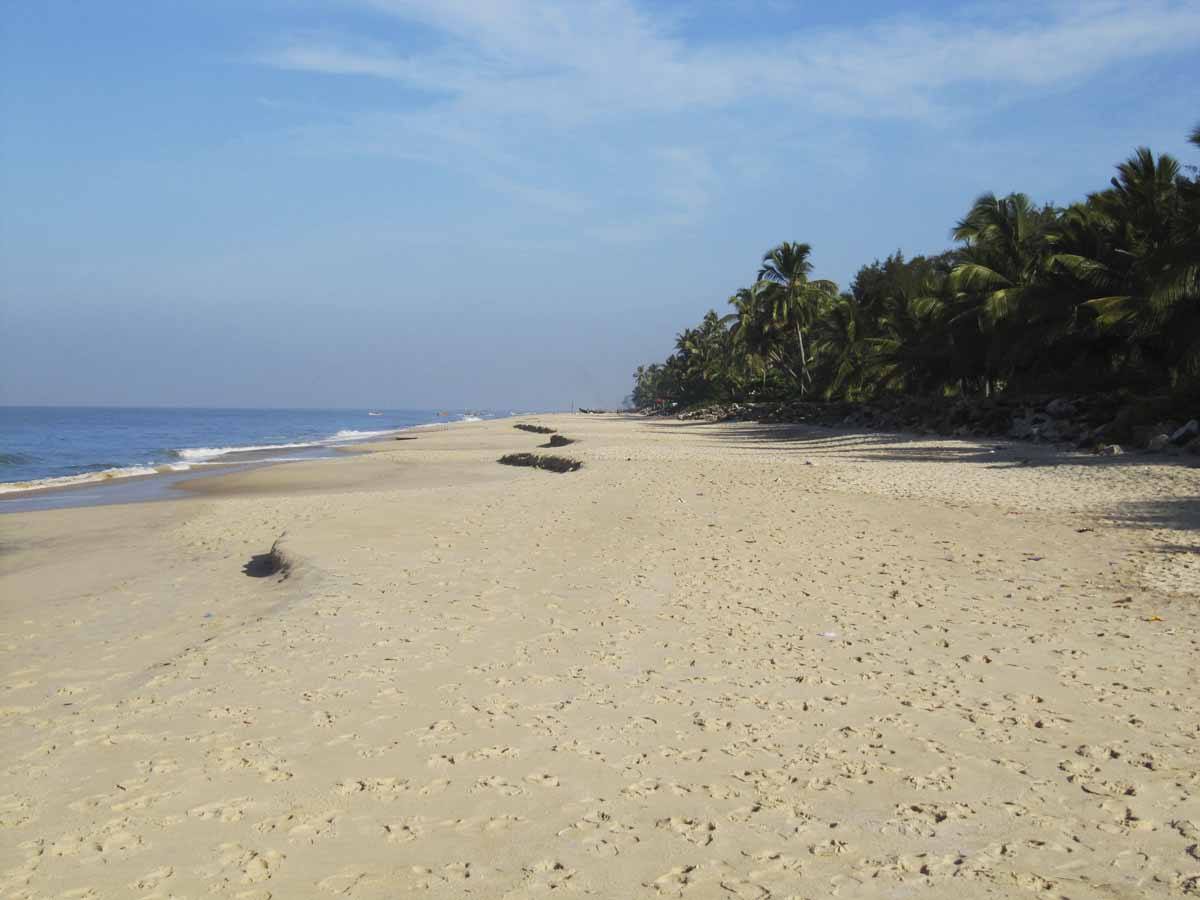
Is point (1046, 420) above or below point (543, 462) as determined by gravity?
above

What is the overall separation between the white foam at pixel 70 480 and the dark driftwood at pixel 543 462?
473 inches

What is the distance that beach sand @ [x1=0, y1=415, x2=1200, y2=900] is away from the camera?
3.51 meters

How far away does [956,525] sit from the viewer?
10969 millimetres

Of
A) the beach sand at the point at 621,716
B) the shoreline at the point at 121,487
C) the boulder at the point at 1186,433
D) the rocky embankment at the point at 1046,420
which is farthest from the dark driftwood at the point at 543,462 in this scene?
the boulder at the point at 1186,433

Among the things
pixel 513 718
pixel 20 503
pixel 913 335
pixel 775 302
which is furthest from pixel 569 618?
pixel 775 302

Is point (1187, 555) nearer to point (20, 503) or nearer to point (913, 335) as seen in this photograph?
point (20, 503)

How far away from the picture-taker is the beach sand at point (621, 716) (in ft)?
11.5

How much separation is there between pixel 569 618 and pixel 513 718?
2195mm

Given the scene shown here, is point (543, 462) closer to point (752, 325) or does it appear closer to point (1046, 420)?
point (1046, 420)

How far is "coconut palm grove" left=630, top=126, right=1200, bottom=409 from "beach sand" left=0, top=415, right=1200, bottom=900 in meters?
13.9

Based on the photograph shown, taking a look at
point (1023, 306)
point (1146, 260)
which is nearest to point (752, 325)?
point (1023, 306)

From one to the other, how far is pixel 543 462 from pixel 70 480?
549 inches

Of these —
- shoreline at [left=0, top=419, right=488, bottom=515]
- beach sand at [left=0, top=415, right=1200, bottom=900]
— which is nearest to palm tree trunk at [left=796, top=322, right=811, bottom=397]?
shoreline at [left=0, top=419, right=488, bottom=515]

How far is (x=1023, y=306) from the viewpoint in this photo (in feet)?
96.7
